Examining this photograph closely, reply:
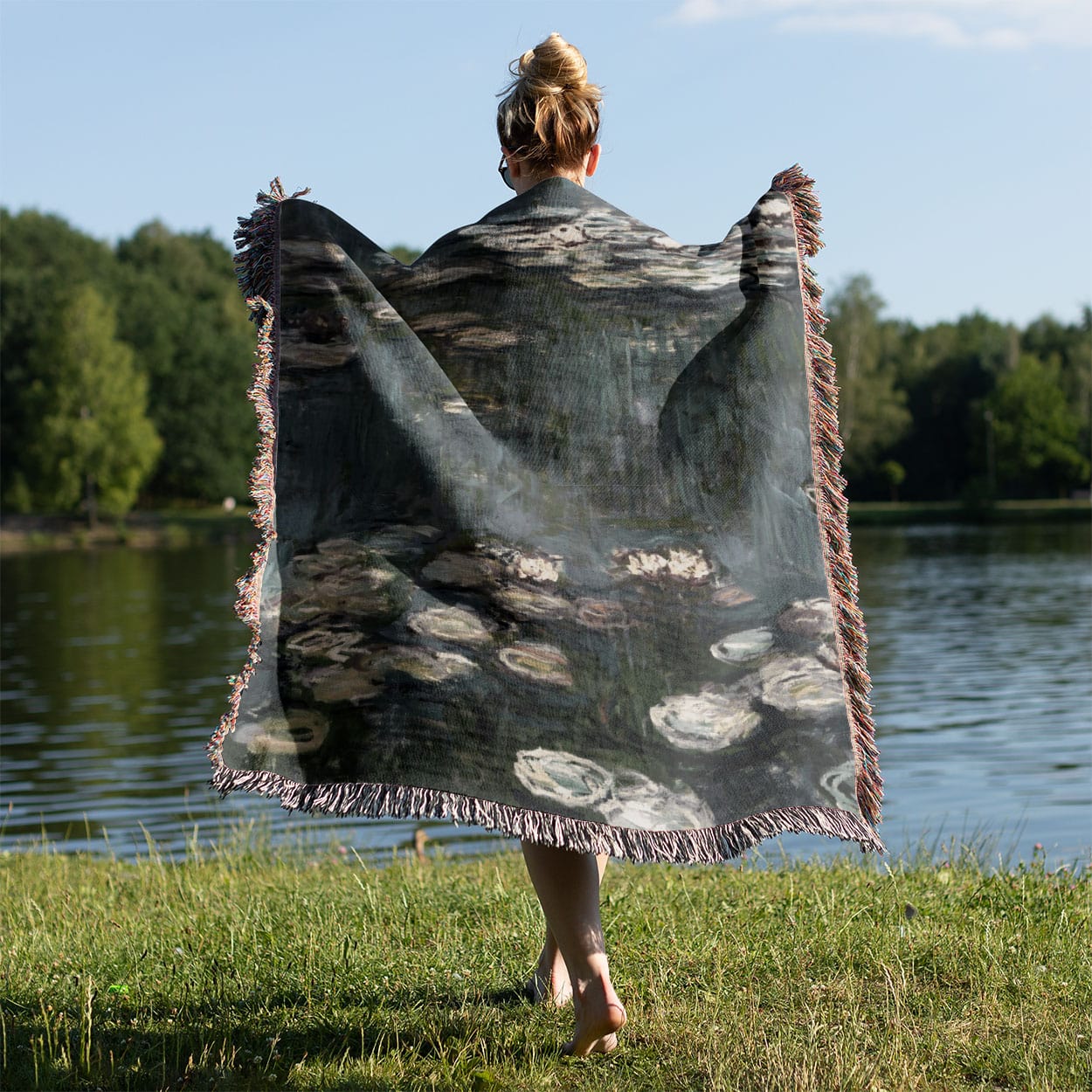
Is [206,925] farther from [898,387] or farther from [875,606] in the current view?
[898,387]

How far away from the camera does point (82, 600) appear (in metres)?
27.0

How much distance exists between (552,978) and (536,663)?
2.71 feet

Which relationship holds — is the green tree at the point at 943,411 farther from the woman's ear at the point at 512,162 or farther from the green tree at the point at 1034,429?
the woman's ear at the point at 512,162

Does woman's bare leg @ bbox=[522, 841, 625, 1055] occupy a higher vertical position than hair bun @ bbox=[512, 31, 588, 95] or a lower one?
lower

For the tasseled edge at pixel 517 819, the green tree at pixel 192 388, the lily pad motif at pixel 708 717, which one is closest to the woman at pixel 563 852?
the tasseled edge at pixel 517 819

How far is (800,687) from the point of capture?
3.02 m

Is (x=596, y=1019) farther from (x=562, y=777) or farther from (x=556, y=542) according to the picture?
(x=556, y=542)

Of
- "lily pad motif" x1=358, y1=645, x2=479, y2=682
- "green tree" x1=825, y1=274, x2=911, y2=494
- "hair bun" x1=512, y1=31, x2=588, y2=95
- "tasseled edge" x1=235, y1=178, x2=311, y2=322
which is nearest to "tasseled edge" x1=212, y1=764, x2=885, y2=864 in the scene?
"lily pad motif" x1=358, y1=645, x2=479, y2=682

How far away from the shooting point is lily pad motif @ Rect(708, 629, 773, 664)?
9.73 ft

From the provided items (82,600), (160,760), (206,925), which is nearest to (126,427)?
(82,600)

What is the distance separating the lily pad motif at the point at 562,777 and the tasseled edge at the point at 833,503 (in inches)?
24.1

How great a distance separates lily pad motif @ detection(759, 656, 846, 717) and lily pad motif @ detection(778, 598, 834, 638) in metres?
0.06

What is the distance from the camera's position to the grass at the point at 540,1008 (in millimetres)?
2750

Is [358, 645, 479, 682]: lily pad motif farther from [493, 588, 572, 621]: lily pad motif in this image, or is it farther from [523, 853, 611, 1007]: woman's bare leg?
[523, 853, 611, 1007]: woman's bare leg
